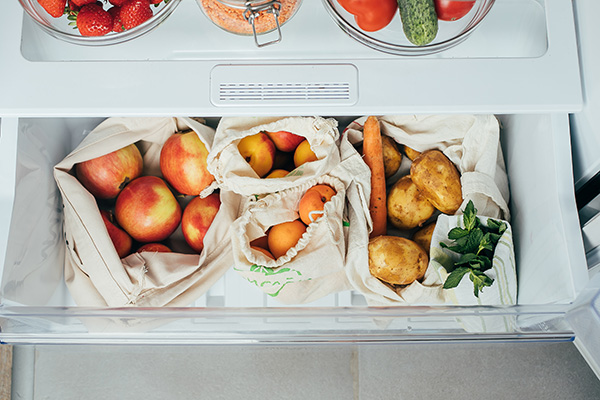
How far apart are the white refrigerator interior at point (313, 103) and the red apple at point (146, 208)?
0.13m

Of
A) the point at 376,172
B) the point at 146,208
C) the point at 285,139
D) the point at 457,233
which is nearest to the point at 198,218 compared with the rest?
the point at 146,208

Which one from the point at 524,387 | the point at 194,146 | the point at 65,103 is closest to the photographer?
the point at 65,103

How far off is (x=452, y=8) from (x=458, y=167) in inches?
11.9

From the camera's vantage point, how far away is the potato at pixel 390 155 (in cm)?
80

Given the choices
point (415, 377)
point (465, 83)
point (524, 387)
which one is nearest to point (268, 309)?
point (465, 83)

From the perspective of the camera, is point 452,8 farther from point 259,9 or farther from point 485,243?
point 485,243

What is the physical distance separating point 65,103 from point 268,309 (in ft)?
1.13

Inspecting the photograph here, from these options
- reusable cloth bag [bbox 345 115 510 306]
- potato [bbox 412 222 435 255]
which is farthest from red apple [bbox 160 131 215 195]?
potato [bbox 412 222 435 255]

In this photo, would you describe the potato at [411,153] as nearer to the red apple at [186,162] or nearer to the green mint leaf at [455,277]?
the green mint leaf at [455,277]

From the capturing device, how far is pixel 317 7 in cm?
58

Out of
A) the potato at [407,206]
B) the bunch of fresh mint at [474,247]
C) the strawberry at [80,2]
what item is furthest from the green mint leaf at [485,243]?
the strawberry at [80,2]

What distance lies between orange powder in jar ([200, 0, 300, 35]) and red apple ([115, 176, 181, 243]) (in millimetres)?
326

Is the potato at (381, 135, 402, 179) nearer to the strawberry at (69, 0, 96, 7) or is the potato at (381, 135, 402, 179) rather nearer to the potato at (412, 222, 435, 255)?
the potato at (412, 222, 435, 255)

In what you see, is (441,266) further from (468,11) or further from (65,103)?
(65,103)
